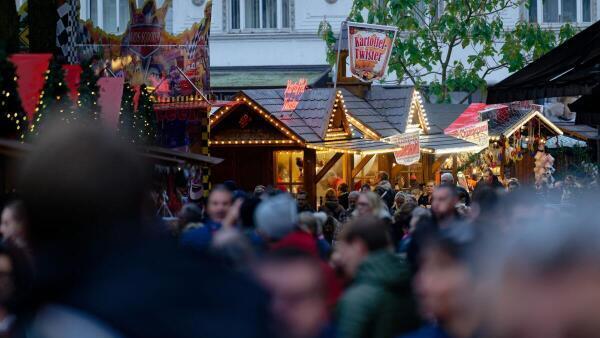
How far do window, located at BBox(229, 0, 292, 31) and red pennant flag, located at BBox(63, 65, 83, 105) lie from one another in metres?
23.9

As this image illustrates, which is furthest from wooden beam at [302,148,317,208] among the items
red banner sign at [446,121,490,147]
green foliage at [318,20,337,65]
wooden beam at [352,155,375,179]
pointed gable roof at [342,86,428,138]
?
green foliage at [318,20,337,65]

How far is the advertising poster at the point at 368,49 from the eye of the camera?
27.2 meters

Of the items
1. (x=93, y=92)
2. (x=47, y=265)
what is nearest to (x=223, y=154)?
(x=93, y=92)

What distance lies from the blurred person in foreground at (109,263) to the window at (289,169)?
72.6 ft

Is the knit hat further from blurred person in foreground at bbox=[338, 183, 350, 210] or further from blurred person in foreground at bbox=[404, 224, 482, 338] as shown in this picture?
blurred person in foreground at bbox=[338, 183, 350, 210]

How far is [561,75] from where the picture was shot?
1259 centimetres

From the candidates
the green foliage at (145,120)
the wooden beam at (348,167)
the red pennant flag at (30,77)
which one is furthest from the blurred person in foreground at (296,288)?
the wooden beam at (348,167)

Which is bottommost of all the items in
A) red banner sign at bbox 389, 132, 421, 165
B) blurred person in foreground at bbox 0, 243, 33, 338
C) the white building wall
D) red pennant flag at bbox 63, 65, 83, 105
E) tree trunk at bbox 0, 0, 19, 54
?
blurred person in foreground at bbox 0, 243, 33, 338

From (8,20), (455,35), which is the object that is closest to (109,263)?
(8,20)

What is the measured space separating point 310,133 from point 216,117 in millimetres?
1875

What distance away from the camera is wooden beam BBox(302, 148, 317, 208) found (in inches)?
952

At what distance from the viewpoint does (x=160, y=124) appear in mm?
Result: 20828

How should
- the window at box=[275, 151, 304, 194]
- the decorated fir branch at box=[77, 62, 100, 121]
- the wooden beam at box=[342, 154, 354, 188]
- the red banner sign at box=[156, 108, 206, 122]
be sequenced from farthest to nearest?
the wooden beam at box=[342, 154, 354, 188], the window at box=[275, 151, 304, 194], the red banner sign at box=[156, 108, 206, 122], the decorated fir branch at box=[77, 62, 100, 121]

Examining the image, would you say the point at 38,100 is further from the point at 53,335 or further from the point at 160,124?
the point at 53,335
